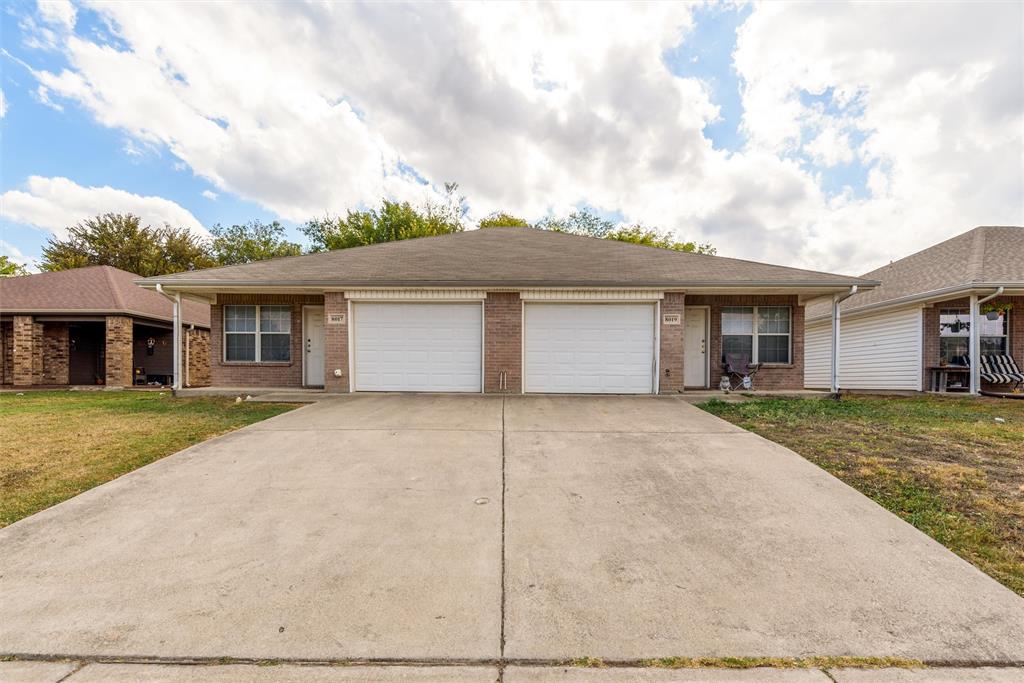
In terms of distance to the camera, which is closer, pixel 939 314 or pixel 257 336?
pixel 257 336

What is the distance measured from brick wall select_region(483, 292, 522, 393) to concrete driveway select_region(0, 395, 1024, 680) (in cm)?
457

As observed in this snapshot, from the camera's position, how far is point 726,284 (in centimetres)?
877

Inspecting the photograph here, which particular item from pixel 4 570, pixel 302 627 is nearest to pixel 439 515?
pixel 302 627

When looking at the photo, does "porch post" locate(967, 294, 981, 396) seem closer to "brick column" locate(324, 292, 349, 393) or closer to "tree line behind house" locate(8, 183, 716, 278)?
"tree line behind house" locate(8, 183, 716, 278)

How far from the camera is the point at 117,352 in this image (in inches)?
537

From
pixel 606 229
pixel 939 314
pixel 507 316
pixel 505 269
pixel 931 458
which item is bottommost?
pixel 931 458

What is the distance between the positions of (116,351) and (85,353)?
13.5 ft

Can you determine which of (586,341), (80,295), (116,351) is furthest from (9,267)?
(586,341)

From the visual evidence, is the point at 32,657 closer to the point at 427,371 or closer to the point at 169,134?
the point at 427,371

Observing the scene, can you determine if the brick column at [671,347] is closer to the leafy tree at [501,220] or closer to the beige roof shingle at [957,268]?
the beige roof shingle at [957,268]

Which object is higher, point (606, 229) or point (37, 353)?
point (606, 229)

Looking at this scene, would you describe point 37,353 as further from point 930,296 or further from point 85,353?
point 930,296

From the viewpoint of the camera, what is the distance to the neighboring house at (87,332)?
13688 mm

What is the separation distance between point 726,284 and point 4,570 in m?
10.4
